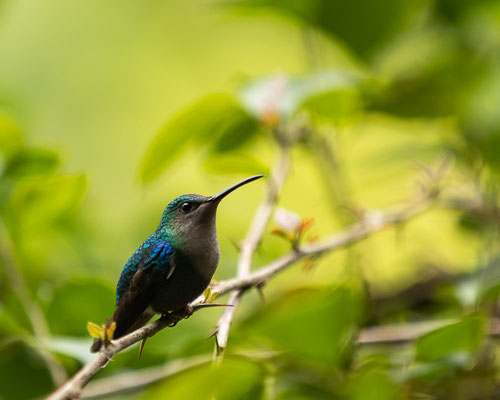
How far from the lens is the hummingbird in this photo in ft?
2.71

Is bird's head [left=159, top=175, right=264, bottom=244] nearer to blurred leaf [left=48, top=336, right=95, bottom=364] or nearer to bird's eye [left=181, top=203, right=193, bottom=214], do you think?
bird's eye [left=181, top=203, right=193, bottom=214]

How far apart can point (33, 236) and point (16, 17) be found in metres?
3.34

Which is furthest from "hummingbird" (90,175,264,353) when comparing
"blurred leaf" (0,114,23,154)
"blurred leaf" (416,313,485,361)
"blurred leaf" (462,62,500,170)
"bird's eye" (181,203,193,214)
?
"blurred leaf" (462,62,500,170)

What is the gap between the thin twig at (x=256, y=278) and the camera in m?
0.64

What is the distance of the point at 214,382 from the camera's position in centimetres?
70

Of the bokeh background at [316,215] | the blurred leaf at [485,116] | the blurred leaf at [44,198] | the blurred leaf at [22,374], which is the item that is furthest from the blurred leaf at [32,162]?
the blurred leaf at [485,116]

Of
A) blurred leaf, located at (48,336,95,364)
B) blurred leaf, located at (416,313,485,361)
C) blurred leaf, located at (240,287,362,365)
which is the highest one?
blurred leaf, located at (48,336,95,364)

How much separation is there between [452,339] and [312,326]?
0.29 metres

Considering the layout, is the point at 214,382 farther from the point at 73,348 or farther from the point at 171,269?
the point at 73,348

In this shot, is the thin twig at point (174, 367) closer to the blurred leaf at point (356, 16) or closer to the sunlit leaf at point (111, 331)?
the sunlit leaf at point (111, 331)

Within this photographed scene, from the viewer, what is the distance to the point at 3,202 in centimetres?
138

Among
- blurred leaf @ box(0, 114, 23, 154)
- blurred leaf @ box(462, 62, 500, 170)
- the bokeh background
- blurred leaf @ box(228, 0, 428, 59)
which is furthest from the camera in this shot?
blurred leaf @ box(228, 0, 428, 59)

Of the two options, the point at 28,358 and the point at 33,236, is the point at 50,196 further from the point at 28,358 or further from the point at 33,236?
the point at 28,358

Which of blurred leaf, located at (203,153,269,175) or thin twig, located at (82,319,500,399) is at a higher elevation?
blurred leaf, located at (203,153,269,175)
